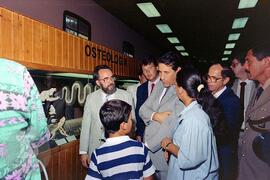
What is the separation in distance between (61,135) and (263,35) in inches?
330

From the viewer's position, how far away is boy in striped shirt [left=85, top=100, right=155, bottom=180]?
1428mm

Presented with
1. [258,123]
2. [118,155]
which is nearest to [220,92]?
[258,123]

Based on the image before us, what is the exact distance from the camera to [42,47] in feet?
7.14

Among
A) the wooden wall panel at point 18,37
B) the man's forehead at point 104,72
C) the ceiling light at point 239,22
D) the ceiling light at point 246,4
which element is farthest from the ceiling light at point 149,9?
the wooden wall panel at point 18,37

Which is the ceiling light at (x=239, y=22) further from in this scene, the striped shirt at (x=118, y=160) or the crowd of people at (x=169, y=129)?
the striped shirt at (x=118, y=160)

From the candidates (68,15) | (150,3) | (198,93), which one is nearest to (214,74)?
(198,93)

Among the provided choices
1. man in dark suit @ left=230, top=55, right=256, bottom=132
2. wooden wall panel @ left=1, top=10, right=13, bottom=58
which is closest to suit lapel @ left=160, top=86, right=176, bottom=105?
wooden wall panel @ left=1, top=10, right=13, bottom=58

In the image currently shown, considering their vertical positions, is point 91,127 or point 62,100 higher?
point 62,100

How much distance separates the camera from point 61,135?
8.62ft

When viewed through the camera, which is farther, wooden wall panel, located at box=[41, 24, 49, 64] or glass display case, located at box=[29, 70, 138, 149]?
glass display case, located at box=[29, 70, 138, 149]

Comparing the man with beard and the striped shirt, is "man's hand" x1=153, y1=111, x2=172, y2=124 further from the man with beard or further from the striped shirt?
the man with beard

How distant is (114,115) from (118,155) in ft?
0.78

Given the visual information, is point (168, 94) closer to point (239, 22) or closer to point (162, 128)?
point (162, 128)

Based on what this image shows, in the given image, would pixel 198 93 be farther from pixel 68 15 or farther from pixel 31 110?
pixel 68 15
